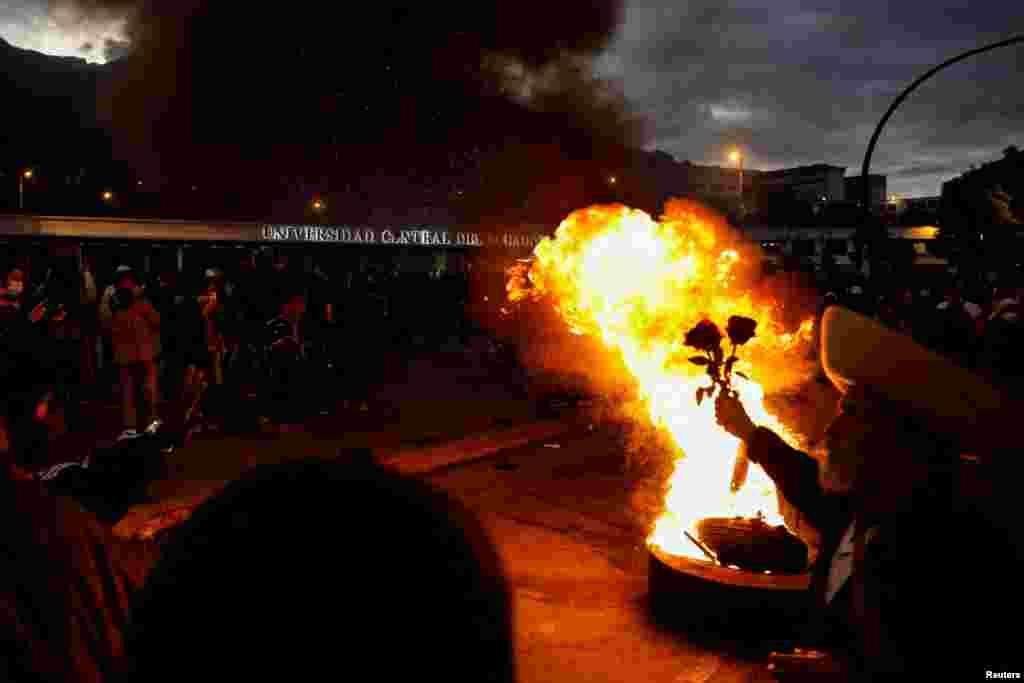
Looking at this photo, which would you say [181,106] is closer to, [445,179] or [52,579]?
[445,179]

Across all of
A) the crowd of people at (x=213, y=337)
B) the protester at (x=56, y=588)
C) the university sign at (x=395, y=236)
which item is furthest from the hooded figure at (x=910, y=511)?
the university sign at (x=395, y=236)

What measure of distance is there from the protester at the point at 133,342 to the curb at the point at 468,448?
11.0 ft

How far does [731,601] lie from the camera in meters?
4.89

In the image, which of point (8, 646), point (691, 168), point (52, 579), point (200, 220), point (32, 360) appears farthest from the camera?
point (691, 168)

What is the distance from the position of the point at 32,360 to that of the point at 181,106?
18.2 m

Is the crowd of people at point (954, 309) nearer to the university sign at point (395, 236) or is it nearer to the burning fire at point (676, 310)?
the burning fire at point (676, 310)

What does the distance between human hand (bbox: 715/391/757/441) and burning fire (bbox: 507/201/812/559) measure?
259 cm

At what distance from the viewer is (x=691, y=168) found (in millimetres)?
81375

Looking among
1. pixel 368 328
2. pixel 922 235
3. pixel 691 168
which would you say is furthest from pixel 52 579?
pixel 691 168

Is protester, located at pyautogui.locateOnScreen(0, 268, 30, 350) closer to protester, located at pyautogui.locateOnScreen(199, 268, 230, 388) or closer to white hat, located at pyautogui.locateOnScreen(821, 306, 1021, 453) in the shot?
protester, located at pyautogui.locateOnScreen(199, 268, 230, 388)

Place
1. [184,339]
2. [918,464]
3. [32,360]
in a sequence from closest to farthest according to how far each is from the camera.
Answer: [918,464] < [32,360] < [184,339]

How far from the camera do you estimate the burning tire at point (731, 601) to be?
15.7ft

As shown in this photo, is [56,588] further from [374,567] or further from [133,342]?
[133,342]

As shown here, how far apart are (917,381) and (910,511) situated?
0.33m
